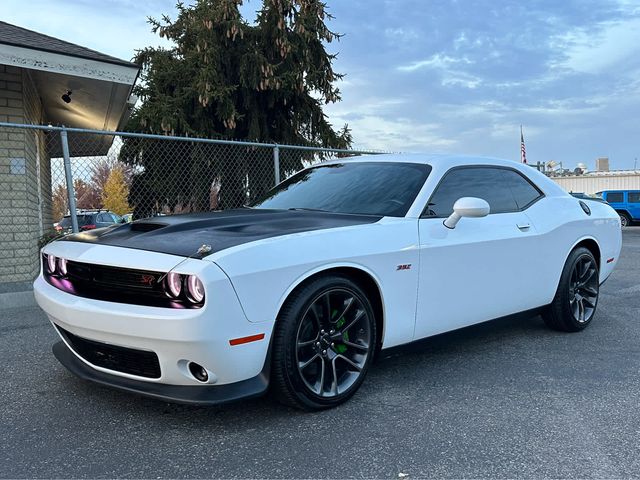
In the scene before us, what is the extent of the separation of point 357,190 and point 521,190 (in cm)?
153

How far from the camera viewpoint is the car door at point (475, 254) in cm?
355

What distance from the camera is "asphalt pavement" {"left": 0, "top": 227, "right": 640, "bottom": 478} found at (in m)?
2.47

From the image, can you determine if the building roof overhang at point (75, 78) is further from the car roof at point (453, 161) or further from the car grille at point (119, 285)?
the car grille at point (119, 285)

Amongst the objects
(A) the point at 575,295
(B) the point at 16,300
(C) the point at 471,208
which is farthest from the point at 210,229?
(B) the point at 16,300

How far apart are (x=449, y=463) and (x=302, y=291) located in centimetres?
108

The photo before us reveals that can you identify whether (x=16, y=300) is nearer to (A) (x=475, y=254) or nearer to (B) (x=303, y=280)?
(B) (x=303, y=280)

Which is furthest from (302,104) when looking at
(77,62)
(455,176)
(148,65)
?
(455,176)

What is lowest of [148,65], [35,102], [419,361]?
[419,361]

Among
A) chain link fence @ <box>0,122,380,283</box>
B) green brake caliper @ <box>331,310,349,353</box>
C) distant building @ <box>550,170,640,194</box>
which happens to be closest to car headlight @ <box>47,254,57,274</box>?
green brake caliper @ <box>331,310,349,353</box>

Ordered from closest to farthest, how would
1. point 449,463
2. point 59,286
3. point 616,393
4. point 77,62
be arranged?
point 449,463
point 59,286
point 616,393
point 77,62

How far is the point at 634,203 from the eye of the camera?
1042 inches

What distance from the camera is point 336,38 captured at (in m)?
14.0

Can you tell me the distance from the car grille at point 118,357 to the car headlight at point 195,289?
367 millimetres

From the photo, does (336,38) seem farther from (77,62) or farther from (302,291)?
(302,291)
